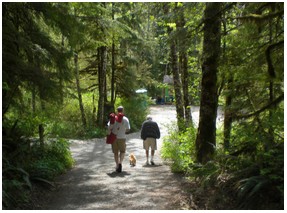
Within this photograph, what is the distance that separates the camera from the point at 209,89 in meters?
9.21

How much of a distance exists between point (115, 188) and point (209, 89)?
10.9 feet

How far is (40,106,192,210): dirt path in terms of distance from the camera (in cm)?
707

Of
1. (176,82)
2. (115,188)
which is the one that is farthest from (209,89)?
(176,82)

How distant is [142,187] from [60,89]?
3233 millimetres

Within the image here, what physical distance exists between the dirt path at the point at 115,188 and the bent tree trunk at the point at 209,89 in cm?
108

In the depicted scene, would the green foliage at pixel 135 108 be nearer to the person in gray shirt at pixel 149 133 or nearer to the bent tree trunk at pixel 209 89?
the person in gray shirt at pixel 149 133

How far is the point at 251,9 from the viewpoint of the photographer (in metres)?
7.84

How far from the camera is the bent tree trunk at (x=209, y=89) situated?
338 inches

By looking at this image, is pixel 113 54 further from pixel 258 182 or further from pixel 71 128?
pixel 258 182

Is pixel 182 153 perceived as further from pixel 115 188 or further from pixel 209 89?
pixel 115 188

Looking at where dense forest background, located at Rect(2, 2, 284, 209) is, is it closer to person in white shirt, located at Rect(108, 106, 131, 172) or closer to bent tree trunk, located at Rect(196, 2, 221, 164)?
bent tree trunk, located at Rect(196, 2, 221, 164)

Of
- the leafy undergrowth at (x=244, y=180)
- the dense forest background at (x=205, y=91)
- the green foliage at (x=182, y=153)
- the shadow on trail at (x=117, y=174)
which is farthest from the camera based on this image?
the green foliage at (x=182, y=153)

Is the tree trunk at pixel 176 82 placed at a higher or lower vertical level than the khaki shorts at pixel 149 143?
higher

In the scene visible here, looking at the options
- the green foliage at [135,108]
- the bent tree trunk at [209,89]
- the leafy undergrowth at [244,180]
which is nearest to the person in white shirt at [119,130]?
the bent tree trunk at [209,89]
